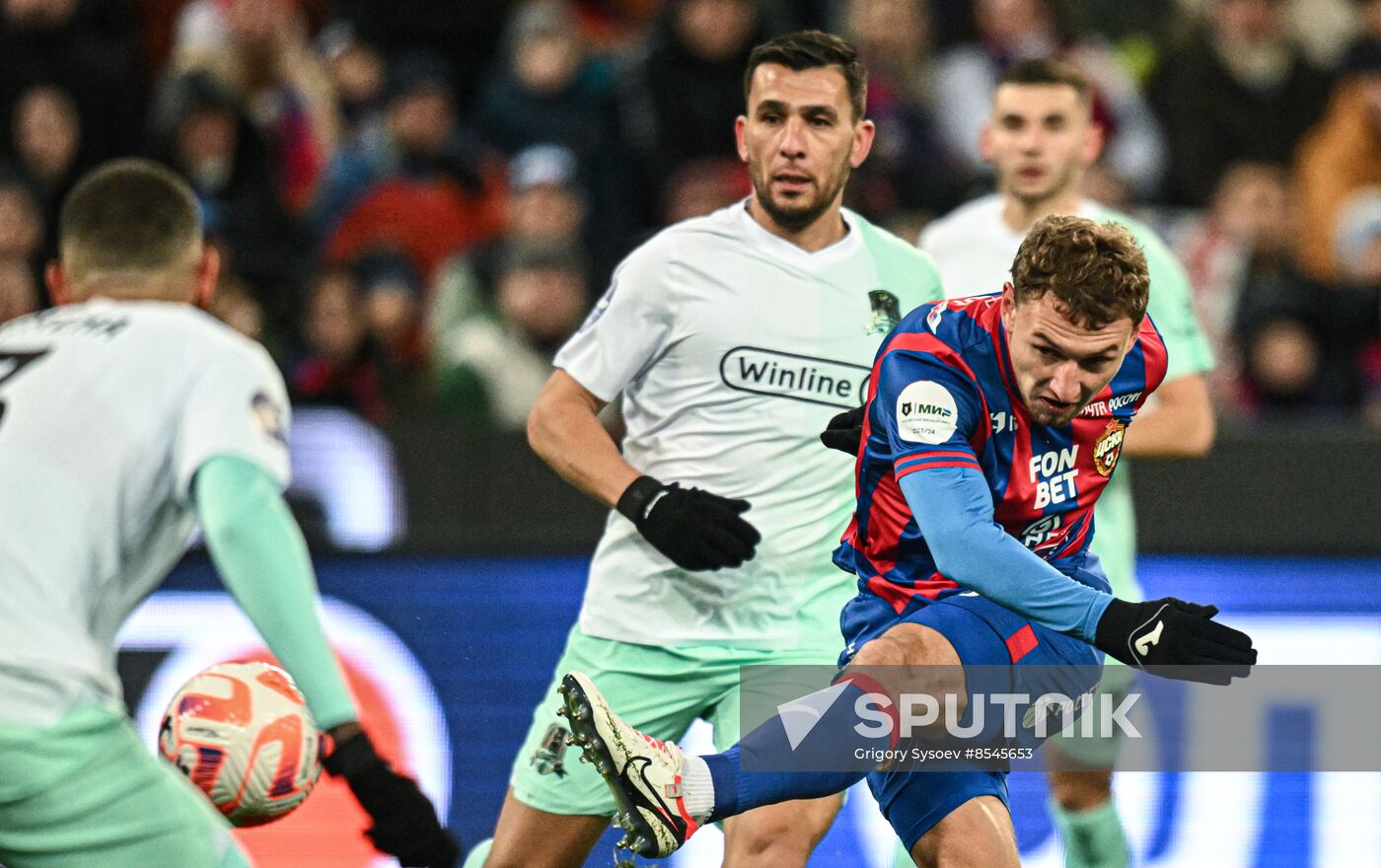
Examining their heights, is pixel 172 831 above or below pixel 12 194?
below

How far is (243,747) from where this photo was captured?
4180 mm

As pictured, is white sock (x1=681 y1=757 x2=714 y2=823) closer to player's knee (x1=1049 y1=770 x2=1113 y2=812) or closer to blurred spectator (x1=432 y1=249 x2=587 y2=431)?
player's knee (x1=1049 y1=770 x2=1113 y2=812)

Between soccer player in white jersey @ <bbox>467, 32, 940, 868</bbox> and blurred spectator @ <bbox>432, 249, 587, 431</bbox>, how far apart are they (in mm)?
2986

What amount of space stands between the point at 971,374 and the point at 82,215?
200 cm

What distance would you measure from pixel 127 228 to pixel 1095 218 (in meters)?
3.31

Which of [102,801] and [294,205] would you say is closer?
[102,801]

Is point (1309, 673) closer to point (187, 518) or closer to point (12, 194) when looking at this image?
point (187, 518)

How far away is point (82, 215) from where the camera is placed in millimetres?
4043

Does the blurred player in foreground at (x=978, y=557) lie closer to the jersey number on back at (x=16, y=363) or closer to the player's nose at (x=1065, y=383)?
the player's nose at (x=1065, y=383)

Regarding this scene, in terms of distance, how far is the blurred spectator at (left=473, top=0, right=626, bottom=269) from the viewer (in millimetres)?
9906

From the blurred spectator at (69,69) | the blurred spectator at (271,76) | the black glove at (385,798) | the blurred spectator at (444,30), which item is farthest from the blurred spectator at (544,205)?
the black glove at (385,798)

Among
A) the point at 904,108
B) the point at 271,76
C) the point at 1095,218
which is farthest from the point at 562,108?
the point at 1095,218

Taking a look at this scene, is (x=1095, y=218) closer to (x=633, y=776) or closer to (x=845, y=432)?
(x=845, y=432)

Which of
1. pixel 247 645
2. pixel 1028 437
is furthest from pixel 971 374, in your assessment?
pixel 247 645
